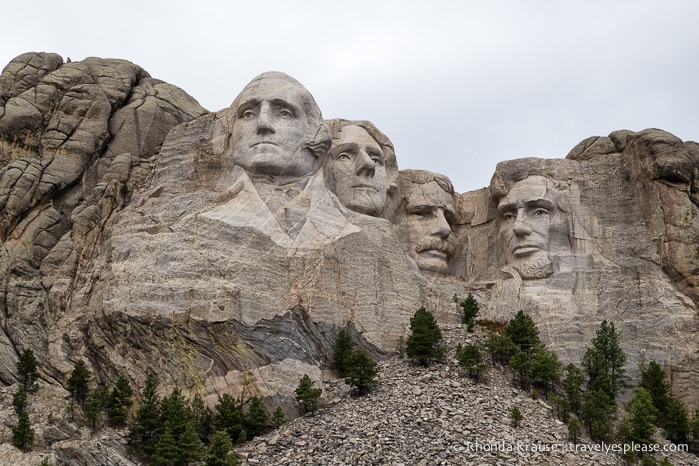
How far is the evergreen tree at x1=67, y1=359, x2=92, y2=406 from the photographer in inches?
1448

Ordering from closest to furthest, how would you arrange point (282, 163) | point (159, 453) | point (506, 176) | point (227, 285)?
point (159, 453)
point (227, 285)
point (282, 163)
point (506, 176)

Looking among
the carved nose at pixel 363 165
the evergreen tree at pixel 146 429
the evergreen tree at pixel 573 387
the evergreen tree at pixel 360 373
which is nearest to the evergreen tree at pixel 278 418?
the evergreen tree at pixel 360 373

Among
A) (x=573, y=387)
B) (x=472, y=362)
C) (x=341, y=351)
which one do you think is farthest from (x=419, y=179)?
(x=573, y=387)

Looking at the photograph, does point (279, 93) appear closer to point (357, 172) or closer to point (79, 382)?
point (357, 172)

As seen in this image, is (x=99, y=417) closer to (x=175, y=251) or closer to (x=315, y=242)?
(x=175, y=251)

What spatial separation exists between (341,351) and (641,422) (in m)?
7.36

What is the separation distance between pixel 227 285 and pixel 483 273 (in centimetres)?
957

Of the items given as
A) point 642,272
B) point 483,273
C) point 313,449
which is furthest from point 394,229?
point 313,449

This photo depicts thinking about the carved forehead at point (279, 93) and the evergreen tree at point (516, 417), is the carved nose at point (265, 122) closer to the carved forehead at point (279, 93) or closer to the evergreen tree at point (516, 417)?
the carved forehead at point (279, 93)

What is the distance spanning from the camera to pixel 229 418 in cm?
3550

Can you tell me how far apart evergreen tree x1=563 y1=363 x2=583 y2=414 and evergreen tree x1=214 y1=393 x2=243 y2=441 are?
7965mm

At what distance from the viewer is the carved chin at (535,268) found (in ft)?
141

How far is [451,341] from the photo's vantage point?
130ft

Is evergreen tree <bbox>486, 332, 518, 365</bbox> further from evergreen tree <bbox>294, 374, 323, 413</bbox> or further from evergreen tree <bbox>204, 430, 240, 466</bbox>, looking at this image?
evergreen tree <bbox>204, 430, 240, 466</bbox>
